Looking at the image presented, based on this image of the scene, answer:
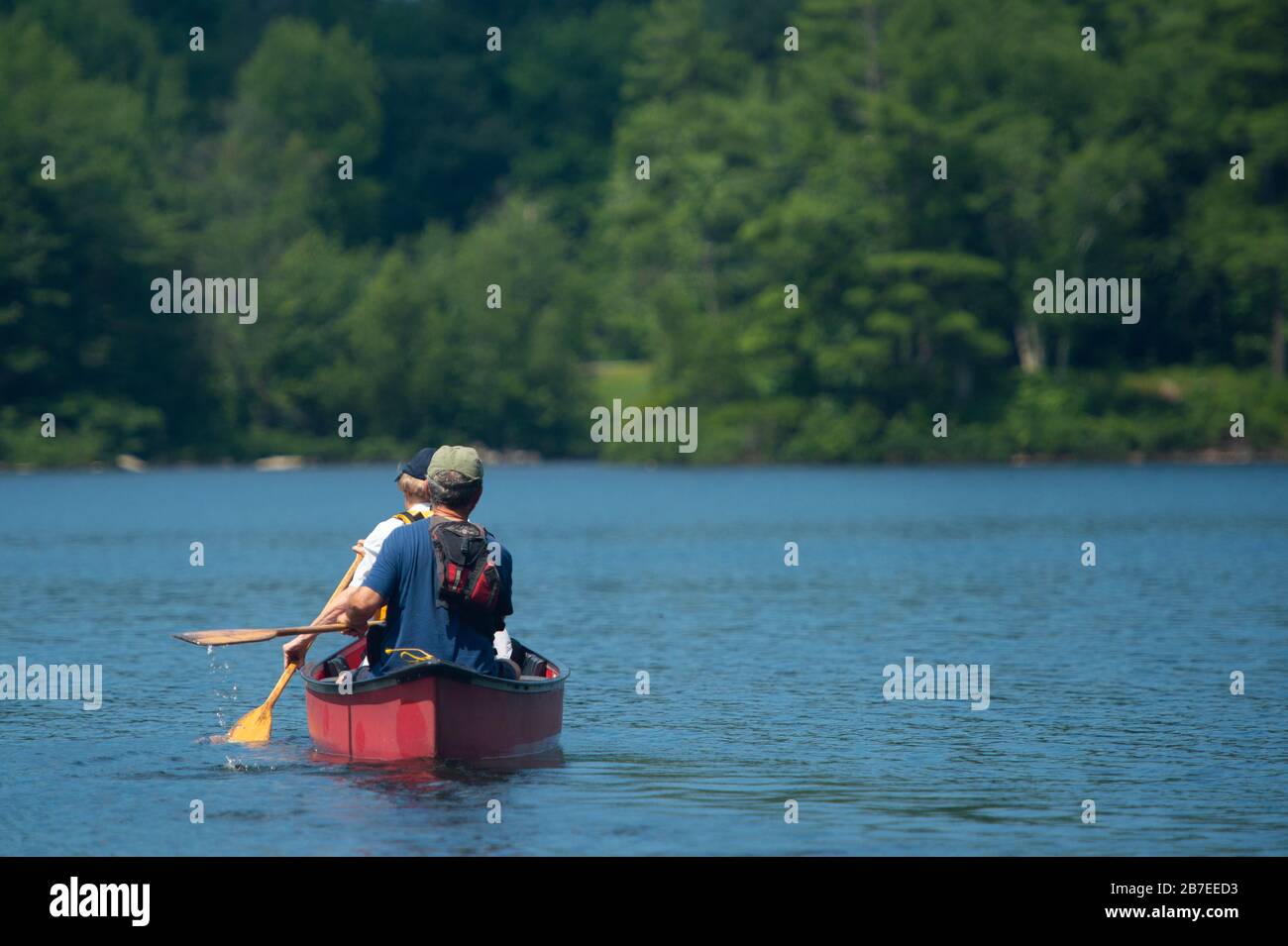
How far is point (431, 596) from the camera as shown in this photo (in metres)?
18.0

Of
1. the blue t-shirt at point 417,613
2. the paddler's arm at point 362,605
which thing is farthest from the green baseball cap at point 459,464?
the paddler's arm at point 362,605

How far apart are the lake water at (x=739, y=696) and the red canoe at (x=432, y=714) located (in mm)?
233

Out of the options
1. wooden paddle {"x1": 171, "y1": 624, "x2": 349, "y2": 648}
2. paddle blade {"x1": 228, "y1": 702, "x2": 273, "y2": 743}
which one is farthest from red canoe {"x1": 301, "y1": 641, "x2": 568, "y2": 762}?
paddle blade {"x1": 228, "y1": 702, "x2": 273, "y2": 743}

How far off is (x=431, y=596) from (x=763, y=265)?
82.5 m

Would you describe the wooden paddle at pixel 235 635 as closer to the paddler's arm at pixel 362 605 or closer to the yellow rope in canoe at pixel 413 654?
the yellow rope in canoe at pixel 413 654

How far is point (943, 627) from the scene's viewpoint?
105 ft

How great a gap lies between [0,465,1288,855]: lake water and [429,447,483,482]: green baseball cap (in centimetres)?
261

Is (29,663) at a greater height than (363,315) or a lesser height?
lesser

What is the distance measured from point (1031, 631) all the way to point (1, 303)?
69.8m

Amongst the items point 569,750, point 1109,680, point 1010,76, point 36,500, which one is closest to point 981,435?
point 1010,76

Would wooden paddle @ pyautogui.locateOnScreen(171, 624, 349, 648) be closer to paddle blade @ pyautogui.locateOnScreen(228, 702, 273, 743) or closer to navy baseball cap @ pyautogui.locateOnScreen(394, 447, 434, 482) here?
paddle blade @ pyautogui.locateOnScreen(228, 702, 273, 743)

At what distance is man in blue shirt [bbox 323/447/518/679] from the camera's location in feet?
58.1

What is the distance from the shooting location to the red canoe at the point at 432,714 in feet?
59.7
